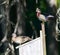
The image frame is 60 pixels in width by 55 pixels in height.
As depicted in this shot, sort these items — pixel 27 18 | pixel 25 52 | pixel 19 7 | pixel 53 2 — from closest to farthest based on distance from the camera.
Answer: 1. pixel 25 52
2. pixel 53 2
3. pixel 19 7
4. pixel 27 18

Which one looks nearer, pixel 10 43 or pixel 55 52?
pixel 55 52

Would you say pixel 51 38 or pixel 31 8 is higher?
pixel 31 8

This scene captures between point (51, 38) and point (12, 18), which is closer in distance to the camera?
point (51, 38)

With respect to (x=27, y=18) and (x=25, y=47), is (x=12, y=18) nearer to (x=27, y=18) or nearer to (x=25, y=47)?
(x=27, y=18)

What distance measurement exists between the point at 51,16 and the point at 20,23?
1.03 m

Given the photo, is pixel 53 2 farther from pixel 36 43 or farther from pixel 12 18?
pixel 12 18

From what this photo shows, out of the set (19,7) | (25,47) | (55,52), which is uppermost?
(19,7)

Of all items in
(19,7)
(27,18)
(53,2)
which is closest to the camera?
(53,2)

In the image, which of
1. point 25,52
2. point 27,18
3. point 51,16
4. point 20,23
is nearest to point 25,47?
point 25,52

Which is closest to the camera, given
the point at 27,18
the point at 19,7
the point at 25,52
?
the point at 25,52

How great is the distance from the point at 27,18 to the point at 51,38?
1.51 m

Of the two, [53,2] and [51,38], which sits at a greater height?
[53,2]

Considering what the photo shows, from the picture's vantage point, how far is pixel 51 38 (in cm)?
532

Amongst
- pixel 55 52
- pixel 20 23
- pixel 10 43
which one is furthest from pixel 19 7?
pixel 55 52
